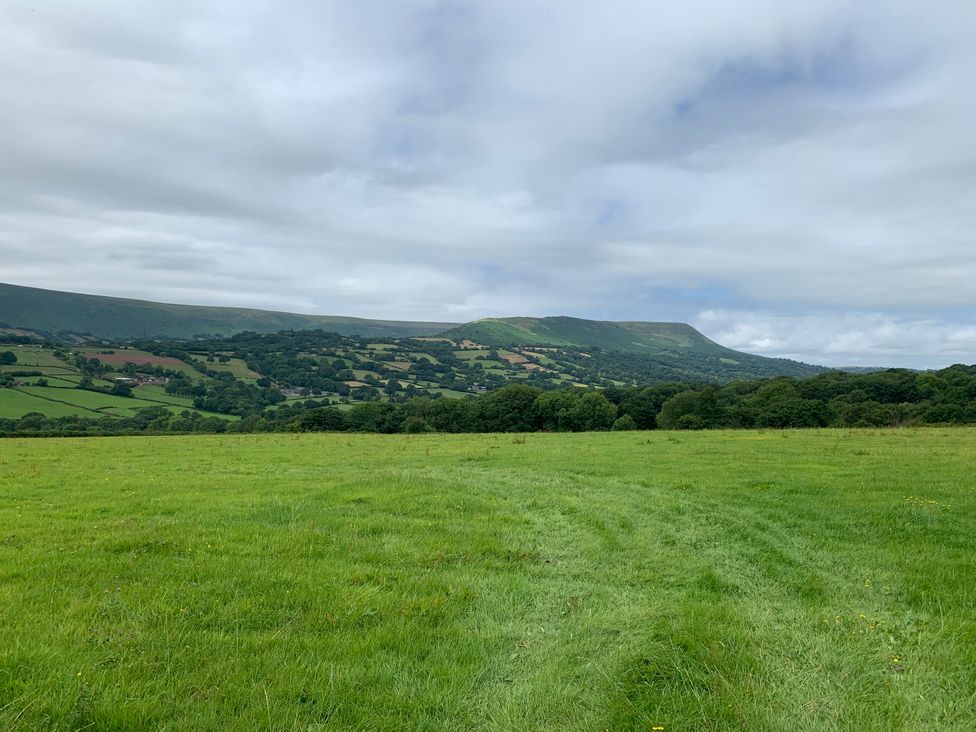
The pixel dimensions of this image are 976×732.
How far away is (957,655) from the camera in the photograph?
575cm

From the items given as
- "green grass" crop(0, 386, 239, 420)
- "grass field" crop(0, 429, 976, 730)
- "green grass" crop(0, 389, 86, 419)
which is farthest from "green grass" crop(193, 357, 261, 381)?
"grass field" crop(0, 429, 976, 730)

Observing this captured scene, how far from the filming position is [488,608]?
7137 mm

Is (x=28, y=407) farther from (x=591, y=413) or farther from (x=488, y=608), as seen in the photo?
(x=488, y=608)

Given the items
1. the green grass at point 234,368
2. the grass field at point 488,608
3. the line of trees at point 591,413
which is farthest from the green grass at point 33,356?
the grass field at point 488,608

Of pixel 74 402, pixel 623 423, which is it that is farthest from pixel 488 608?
pixel 74 402

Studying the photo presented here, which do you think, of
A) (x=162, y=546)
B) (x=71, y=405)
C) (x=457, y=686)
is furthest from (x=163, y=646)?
(x=71, y=405)

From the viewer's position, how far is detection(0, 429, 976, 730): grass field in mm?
4906

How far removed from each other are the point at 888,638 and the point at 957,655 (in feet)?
1.93

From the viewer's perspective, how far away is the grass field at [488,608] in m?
4.91

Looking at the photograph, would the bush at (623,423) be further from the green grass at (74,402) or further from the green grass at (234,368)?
the green grass at (234,368)

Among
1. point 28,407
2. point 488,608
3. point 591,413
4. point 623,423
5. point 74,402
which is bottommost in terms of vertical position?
point 28,407

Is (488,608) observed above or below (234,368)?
above

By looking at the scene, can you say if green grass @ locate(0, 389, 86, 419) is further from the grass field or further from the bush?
the grass field

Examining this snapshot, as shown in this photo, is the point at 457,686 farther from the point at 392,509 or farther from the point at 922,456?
the point at 922,456
